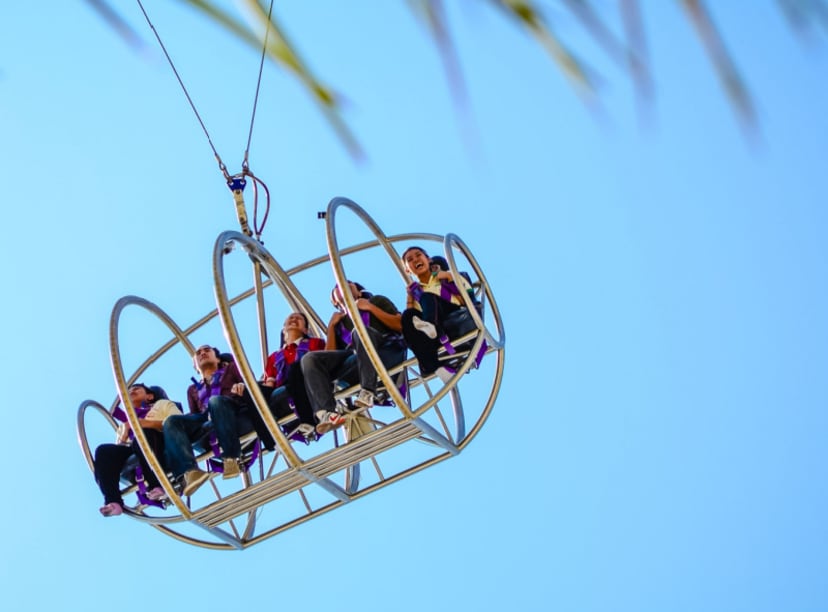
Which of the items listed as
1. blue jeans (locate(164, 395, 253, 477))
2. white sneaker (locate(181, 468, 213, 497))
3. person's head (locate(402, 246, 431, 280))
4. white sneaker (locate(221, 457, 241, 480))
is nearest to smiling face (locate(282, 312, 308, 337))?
blue jeans (locate(164, 395, 253, 477))

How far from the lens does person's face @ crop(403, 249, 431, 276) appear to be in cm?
785

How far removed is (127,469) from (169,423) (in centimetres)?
55

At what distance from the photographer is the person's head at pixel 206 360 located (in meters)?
8.45

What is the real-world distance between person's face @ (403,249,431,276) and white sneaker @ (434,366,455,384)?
2.47 ft

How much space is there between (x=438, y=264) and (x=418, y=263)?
17 centimetres

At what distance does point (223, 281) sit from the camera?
659cm

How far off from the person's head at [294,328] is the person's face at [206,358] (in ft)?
1.65

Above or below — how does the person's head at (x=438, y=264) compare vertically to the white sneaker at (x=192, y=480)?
above

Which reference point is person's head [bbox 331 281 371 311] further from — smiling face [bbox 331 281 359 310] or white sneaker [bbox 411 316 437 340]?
white sneaker [bbox 411 316 437 340]

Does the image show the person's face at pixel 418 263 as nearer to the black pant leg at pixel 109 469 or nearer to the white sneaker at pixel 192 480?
the white sneaker at pixel 192 480

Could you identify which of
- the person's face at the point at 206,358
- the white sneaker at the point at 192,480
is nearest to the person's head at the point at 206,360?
the person's face at the point at 206,358

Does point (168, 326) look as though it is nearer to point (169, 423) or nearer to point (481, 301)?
point (169, 423)

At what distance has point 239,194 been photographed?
8242 mm

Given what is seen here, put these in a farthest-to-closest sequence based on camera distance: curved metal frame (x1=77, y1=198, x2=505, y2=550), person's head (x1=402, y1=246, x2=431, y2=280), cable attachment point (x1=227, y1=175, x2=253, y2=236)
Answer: cable attachment point (x1=227, y1=175, x2=253, y2=236), person's head (x1=402, y1=246, x2=431, y2=280), curved metal frame (x1=77, y1=198, x2=505, y2=550)
